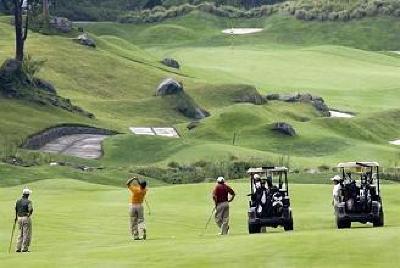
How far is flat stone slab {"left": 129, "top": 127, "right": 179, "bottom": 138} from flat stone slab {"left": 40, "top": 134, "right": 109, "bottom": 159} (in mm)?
7187

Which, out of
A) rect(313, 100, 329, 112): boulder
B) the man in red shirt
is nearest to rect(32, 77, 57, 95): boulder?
rect(313, 100, 329, 112): boulder

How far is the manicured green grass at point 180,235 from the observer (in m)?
30.8

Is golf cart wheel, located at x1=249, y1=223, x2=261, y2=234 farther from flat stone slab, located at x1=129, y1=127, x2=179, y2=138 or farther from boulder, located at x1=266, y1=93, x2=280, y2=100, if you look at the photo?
boulder, located at x1=266, y1=93, x2=280, y2=100

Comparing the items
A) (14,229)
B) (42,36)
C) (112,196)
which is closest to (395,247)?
(14,229)

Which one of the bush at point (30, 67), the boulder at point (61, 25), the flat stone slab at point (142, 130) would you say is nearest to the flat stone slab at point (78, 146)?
the flat stone slab at point (142, 130)

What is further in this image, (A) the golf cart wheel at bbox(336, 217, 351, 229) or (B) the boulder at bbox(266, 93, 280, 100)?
(B) the boulder at bbox(266, 93, 280, 100)

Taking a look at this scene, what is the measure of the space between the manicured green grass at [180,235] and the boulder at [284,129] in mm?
43455

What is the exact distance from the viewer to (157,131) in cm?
10825

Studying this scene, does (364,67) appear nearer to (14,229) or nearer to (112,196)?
(112,196)

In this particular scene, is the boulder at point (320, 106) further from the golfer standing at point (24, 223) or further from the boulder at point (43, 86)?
the golfer standing at point (24, 223)

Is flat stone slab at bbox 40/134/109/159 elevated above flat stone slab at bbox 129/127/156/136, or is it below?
below

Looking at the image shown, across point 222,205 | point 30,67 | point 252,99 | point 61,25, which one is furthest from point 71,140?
point 222,205

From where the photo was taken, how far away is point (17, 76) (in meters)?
106

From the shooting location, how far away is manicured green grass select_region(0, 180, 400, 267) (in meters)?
30.8
